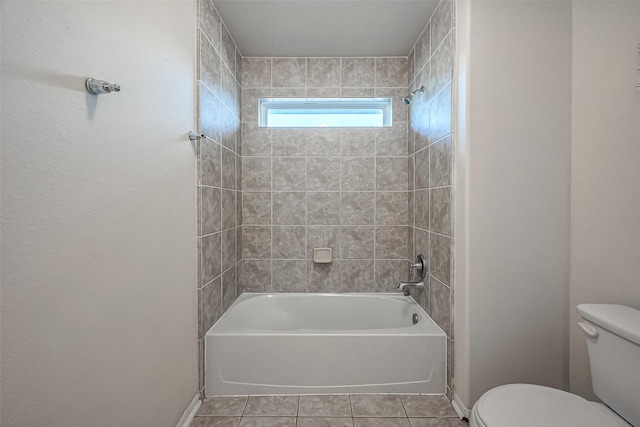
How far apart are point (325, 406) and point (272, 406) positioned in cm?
30

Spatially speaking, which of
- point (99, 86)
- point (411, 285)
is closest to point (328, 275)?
point (411, 285)

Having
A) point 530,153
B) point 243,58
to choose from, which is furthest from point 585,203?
point 243,58

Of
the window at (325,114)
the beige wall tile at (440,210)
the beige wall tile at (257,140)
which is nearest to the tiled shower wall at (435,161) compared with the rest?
the beige wall tile at (440,210)

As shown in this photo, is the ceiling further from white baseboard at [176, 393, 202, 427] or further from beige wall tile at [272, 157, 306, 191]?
white baseboard at [176, 393, 202, 427]

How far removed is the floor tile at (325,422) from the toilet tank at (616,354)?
43.8 inches

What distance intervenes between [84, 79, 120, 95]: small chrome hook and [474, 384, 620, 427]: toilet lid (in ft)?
5.30

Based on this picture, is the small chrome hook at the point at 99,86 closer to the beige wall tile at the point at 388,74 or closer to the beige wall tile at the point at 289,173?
the beige wall tile at the point at 289,173

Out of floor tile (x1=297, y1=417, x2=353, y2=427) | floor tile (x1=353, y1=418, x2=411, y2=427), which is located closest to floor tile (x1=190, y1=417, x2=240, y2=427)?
floor tile (x1=297, y1=417, x2=353, y2=427)

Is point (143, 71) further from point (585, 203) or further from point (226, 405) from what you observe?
point (585, 203)

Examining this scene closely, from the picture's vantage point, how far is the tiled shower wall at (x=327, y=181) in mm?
2443

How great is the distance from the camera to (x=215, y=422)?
153 cm

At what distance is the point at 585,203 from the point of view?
147 cm

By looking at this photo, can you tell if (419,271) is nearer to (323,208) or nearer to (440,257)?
(440,257)

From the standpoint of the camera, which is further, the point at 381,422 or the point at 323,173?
the point at 323,173
